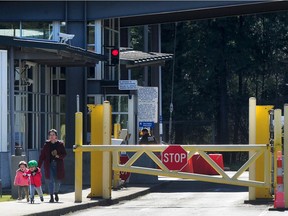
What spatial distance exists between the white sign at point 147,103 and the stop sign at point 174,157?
45.8ft

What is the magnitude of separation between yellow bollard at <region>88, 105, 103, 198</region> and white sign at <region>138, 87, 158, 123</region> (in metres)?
11.8

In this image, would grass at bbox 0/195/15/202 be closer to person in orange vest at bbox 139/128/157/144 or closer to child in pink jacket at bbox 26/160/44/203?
child in pink jacket at bbox 26/160/44/203

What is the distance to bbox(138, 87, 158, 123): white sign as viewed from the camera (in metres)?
36.6

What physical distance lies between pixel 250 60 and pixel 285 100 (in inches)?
154

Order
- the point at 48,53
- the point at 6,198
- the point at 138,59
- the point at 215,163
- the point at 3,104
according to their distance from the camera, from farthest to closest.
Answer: the point at 138,59 < the point at 48,53 < the point at 3,104 < the point at 6,198 < the point at 215,163

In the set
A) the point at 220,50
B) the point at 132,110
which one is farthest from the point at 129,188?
the point at 220,50

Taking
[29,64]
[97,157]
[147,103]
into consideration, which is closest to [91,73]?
[147,103]

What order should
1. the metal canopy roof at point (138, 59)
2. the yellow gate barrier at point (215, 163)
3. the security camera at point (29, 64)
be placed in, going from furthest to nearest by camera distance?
the metal canopy roof at point (138, 59), the security camera at point (29, 64), the yellow gate barrier at point (215, 163)

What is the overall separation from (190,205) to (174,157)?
A: 1.75 metres

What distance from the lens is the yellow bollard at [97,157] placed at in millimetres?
24391

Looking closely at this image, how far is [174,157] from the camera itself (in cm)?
2247

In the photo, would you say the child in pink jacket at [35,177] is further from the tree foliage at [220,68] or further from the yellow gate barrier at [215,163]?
the tree foliage at [220,68]

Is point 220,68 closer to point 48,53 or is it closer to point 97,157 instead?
point 48,53

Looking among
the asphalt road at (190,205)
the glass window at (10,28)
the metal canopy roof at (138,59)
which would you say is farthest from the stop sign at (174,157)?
the glass window at (10,28)
